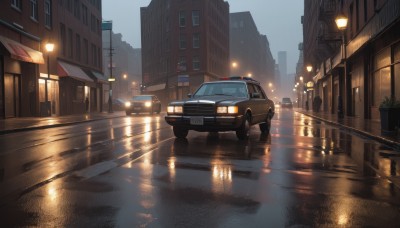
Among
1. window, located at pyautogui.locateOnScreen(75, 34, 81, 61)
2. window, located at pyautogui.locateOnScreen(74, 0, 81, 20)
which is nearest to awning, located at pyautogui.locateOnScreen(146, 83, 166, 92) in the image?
window, located at pyautogui.locateOnScreen(75, 34, 81, 61)

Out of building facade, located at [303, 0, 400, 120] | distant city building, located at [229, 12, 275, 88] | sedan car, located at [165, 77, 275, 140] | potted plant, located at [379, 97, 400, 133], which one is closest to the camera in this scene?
sedan car, located at [165, 77, 275, 140]

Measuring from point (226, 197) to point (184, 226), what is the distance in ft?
3.61

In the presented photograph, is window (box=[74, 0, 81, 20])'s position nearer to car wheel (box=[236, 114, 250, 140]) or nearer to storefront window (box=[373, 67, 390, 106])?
storefront window (box=[373, 67, 390, 106])

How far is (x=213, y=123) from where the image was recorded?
10094 millimetres

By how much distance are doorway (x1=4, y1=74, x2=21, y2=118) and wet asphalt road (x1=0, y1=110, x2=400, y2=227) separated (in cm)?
1619

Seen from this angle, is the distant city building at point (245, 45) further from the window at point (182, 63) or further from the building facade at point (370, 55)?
the building facade at point (370, 55)

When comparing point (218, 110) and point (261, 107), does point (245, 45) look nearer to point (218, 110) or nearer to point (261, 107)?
point (261, 107)

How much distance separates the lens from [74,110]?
3419 cm

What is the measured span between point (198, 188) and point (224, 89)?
7078mm

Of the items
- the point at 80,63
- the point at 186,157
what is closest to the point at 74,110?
the point at 80,63

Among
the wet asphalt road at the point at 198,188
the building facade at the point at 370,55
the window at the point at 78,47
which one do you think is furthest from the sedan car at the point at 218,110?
the window at the point at 78,47

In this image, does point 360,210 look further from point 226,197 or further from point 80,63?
point 80,63

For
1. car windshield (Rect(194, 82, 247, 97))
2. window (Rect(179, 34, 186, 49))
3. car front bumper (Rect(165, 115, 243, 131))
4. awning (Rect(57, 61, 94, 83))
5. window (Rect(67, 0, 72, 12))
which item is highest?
window (Rect(179, 34, 186, 49))

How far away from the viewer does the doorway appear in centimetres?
2275
